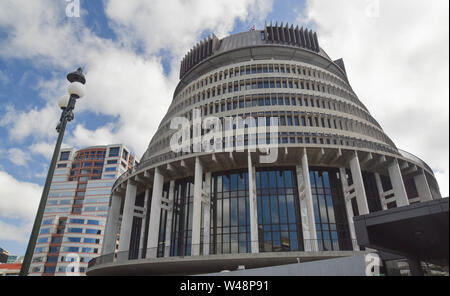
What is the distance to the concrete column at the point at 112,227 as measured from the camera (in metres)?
35.0

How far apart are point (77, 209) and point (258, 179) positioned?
10202 cm

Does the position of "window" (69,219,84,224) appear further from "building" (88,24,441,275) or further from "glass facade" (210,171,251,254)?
"glass facade" (210,171,251,254)

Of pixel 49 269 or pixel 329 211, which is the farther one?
pixel 49 269

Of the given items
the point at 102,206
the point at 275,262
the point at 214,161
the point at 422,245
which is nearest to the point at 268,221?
the point at 275,262

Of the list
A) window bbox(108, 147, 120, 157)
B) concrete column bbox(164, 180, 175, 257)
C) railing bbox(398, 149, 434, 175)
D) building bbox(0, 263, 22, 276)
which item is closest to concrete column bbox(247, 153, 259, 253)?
concrete column bbox(164, 180, 175, 257)

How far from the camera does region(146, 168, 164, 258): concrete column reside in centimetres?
2788

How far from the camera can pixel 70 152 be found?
12381 centimetres

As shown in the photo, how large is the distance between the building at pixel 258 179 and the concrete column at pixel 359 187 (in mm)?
103

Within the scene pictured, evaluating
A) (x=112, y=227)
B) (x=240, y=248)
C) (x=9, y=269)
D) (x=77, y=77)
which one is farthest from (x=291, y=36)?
(x=9, y=269)

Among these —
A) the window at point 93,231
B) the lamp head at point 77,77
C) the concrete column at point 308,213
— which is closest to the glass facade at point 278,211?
the concrete column at point 308,213

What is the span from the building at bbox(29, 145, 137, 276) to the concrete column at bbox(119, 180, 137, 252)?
51.7 metres

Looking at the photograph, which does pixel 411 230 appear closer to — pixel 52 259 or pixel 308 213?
pixel 308 213

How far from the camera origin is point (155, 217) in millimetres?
29484
